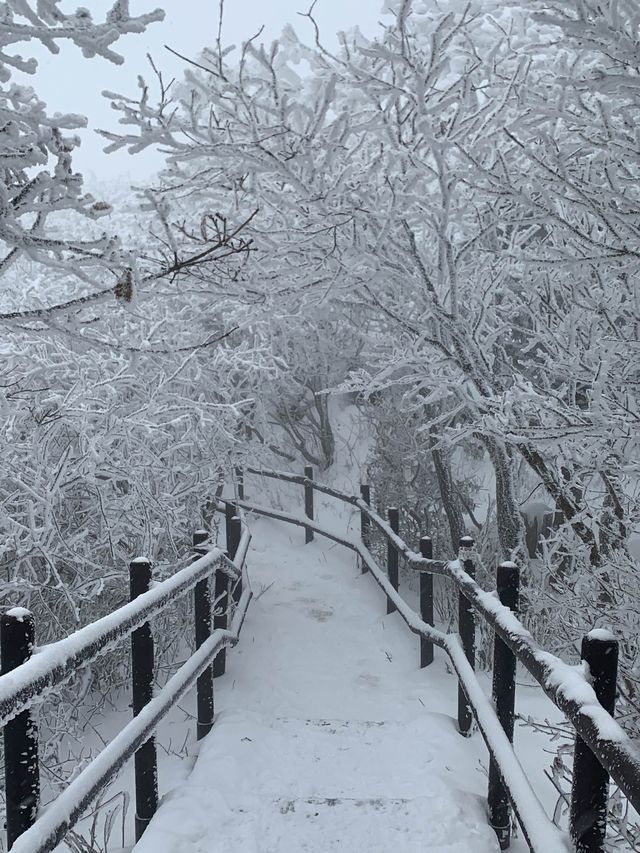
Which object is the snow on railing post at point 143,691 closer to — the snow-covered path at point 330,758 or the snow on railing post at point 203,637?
the snow-covered path at point 330,758

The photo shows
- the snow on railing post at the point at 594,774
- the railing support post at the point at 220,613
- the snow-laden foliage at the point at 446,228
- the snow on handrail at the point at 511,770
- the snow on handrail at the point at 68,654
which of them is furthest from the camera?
the railing support post at the point at 220,613

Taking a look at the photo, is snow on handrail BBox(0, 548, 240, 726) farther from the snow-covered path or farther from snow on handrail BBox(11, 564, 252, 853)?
the snow-covered path

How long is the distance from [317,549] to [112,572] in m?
6.02

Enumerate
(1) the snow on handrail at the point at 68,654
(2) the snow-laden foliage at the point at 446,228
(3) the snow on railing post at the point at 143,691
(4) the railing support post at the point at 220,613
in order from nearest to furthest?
(1) the snow on handrail at the point at 68,654
(3) the snow on railing post at the point at 143,691
(2) the snow-laden foliage at the point at 446,228
(4) the railing support post at the point at 220,613

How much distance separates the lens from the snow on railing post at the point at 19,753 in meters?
2.00

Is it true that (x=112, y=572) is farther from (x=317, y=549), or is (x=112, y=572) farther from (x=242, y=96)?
(x=317, y=549)

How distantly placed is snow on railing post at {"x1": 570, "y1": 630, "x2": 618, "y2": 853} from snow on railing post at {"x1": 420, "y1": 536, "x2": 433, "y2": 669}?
391cm

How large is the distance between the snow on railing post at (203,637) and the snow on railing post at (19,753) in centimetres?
222

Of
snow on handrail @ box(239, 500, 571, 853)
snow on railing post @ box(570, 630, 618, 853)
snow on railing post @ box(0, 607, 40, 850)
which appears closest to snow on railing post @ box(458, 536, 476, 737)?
snow on handrail @ box(239, 500, 571, 853)

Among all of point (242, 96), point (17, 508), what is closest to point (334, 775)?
point (17, 508)

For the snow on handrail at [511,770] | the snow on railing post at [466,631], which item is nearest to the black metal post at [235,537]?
the snow on handrail at [511,770]

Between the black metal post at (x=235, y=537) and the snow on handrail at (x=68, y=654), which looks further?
the black metal post at (x=235, y=537)

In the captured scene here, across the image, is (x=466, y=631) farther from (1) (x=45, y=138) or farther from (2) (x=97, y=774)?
(1) (x=45, y=138)

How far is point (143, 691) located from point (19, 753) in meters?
1.23
